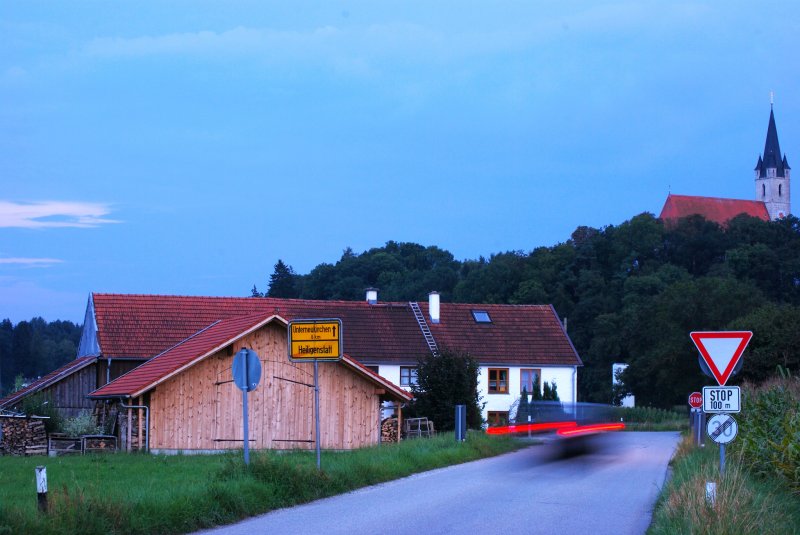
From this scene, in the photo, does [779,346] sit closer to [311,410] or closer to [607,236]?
[311,410]

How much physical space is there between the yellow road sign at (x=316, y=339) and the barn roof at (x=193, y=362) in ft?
48.1

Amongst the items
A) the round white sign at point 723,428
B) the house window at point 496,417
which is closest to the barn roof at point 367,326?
the house window at point 496,417

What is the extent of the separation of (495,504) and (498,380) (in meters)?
41.1

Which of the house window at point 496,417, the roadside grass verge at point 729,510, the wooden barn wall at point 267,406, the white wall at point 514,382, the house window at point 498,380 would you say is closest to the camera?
the roadside grass verge at point 729,510

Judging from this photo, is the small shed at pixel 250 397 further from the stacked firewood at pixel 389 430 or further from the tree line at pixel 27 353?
the tree line at pixel 27 353

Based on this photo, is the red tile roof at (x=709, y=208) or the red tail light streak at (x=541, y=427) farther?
the red tile roof at (x=709, y=208)

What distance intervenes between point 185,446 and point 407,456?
12.6 meters

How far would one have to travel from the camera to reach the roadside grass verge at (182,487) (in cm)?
1294

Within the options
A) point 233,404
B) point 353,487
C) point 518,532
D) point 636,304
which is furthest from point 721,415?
point 636,304

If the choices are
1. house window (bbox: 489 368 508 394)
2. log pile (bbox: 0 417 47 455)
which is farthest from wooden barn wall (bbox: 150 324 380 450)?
house window (bbox: 489 368 508 394)

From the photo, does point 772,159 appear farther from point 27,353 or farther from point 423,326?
point 423,326

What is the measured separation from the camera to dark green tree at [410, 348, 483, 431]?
139 ft

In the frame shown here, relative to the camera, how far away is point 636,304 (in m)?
93.1

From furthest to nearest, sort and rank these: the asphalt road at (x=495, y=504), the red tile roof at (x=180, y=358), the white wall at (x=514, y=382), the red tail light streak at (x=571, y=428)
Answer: the white wall at (x=514, y=382), the red tile roof at (x=180, y=358), the red tail light streak at (x=571, y=428), the asphalt road at (x=495, y=504)
